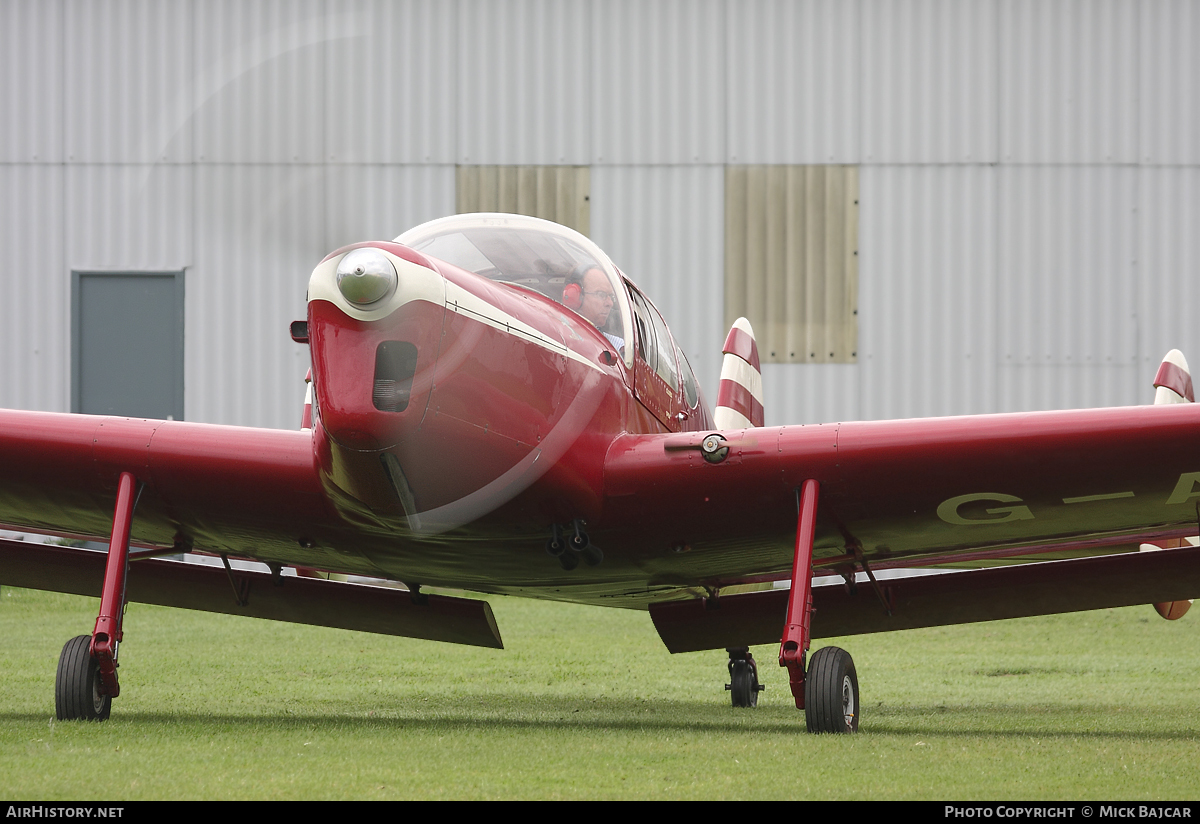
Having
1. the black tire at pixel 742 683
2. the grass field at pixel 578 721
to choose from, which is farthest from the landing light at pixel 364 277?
the black tire at pixel 742 683

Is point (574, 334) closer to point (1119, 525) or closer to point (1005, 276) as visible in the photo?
point (1119, 525)

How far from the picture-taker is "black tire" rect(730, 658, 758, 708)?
11.0m

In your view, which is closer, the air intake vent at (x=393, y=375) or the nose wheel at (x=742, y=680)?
the air intake vent at (x=393, y=375)

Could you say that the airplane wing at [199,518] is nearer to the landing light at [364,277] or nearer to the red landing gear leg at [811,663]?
the landing light at [364,277]

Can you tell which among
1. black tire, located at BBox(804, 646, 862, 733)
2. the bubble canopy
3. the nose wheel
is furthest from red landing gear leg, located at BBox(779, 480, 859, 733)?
the nose wheel

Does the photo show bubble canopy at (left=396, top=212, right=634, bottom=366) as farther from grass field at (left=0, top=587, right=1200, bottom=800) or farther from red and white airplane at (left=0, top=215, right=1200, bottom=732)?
grass field at (left=0, top=587, right=1200, bottom=800)

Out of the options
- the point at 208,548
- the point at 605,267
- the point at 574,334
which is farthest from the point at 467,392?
the point at 208,548

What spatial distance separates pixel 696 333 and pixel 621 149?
9.79ft

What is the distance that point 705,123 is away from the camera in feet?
65.7

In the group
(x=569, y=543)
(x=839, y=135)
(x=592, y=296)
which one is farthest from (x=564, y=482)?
(x=839, y=135)

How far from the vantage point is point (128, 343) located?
20.5 metres

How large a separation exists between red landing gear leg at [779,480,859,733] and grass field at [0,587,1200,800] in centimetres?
26

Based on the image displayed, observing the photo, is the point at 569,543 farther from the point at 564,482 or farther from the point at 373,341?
the point at 373,341

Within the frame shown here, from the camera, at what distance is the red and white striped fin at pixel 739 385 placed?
35.2 feet
